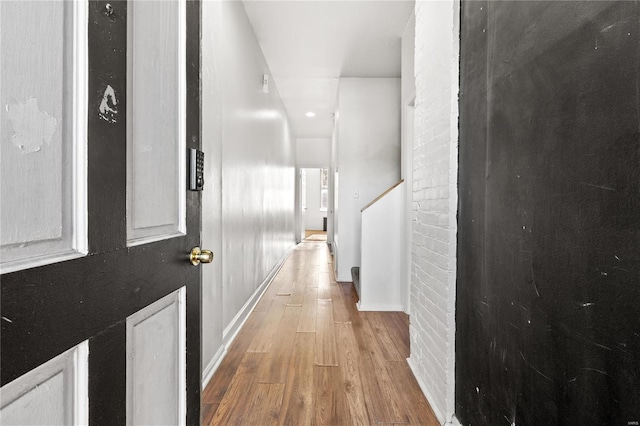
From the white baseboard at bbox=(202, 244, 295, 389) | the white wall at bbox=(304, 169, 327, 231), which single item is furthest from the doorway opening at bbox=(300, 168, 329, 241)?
the white baseboard at bbox=(202, 244, 295, 389)

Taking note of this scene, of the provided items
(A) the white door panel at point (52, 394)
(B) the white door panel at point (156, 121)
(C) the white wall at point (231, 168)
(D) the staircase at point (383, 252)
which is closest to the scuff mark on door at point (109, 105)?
(B) the white door panel at point (156, 121)

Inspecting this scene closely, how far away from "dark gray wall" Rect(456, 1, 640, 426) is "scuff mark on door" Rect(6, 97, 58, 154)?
1024mm

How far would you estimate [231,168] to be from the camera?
2771 millimetres

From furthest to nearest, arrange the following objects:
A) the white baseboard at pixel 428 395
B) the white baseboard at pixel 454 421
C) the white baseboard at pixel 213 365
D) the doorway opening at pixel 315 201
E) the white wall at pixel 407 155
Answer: the doorway opening at pixel 315 201 → the white wall at pixel 407 155 → the white baseboard at pixel 213 365 → the white baseboard at pixel 428 395 → the white baseboard at pixel 454 421

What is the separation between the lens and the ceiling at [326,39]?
3.23 meters

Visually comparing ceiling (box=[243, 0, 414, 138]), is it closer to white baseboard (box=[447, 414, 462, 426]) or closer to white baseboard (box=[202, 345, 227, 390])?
white baseboard (box=[202, 345, 227, 390])

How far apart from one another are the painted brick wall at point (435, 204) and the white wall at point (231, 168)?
1148 millimetres

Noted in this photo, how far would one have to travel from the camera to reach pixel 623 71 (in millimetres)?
754

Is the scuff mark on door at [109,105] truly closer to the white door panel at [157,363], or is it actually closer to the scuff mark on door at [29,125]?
the scuff mark on door at [29,125]

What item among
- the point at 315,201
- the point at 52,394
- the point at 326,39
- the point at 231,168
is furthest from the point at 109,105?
the point at 315,201

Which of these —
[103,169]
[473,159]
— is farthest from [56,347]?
[473,159]

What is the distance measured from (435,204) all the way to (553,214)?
96 centimetres

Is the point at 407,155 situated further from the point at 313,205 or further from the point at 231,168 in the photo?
the point at 313,205

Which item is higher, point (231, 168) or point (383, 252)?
point (231, 168)
